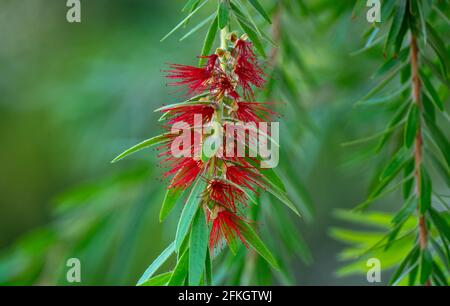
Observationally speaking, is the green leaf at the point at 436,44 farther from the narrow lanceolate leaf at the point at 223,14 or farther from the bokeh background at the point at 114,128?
the narrow lanceolate leaf at the point at 223,14

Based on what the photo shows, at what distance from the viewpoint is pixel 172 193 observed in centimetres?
57

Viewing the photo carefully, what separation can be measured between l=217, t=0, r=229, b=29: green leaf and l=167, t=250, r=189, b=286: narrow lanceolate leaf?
0.66 feet

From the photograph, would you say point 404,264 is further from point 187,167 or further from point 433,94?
point 187,167

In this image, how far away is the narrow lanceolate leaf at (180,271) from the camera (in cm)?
55

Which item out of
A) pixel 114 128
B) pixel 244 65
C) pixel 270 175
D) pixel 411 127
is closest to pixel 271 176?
pixel 270 175

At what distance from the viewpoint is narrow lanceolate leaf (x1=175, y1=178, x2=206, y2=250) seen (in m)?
0.53

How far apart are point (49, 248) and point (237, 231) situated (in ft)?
2.79

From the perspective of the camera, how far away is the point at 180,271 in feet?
1.82

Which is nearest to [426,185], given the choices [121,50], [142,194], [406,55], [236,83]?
[406,55]

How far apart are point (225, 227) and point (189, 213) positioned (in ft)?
0.15

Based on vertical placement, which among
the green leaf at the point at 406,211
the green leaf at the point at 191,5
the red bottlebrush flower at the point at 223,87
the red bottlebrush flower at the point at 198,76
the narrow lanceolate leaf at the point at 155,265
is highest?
the green leaf at the point at 191,5

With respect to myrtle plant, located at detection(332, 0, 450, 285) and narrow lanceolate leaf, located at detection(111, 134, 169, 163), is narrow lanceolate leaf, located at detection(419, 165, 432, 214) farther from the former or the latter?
narrow lanceolate leaf, located at detection(111, 134, 169, 163)

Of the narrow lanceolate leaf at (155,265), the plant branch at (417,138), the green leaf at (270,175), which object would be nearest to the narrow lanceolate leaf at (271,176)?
the green leaf at (270,175)

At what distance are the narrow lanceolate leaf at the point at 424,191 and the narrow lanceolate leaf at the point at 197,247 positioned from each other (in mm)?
256
